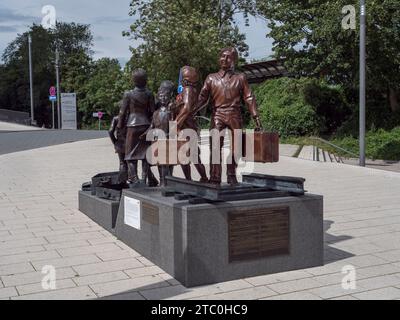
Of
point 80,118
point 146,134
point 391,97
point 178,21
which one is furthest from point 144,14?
point 80,118

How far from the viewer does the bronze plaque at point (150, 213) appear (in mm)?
5531

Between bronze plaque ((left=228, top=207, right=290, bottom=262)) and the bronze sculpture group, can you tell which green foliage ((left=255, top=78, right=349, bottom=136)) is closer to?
the bronze sculpture group

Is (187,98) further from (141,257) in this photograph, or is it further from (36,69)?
(36,69)

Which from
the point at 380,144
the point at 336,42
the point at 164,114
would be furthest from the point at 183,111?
the point at 380,144

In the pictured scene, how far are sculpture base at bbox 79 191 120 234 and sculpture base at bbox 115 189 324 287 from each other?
1.46 metres

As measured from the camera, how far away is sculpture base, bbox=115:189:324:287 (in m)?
5.04

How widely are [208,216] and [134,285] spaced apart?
96 centimetres

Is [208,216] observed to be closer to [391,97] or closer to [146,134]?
[146,134]

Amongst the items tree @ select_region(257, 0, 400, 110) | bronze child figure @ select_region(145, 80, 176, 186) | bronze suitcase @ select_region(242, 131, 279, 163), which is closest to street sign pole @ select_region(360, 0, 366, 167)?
tree @ select_region(257, 0, 400, 110)

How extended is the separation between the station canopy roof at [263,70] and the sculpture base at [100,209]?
2261 centimetres

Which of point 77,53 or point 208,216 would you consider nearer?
point 208,216

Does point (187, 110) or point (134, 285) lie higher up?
point (187, 110)

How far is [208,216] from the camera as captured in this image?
5.05 m

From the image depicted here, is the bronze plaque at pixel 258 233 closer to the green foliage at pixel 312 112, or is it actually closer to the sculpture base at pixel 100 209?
the sculpture base at pixel 100 209
